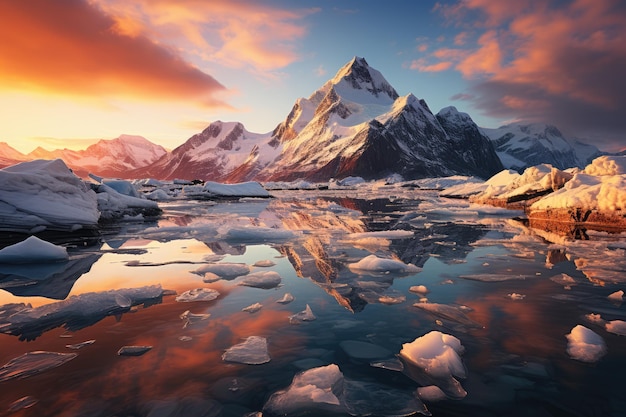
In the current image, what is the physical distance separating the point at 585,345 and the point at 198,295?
526cm

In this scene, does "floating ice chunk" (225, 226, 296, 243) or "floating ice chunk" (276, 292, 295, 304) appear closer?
"floating ice chunk" (276, 292, 295, 304)

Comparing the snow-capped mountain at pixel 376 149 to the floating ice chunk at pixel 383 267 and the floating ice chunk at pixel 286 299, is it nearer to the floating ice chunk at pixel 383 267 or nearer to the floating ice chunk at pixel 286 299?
the floating ice chunk at pixel 383 267

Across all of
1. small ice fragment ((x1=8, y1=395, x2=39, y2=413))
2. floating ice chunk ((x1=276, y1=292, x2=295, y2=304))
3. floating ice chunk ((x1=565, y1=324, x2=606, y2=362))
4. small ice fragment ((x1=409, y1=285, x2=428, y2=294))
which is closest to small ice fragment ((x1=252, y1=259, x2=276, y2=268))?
floating ice chunk ((x1=276, y1=292, x2=295, y2=304))

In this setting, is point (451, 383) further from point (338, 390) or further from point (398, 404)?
point (338, 390)

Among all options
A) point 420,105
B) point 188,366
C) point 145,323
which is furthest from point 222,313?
point 420,105

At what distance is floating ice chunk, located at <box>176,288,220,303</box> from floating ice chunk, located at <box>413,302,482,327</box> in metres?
3.27

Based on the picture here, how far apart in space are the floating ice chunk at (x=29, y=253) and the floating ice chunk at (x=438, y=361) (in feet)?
27.3

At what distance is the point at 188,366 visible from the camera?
3445 mm

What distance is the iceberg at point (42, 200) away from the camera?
10.8 meters

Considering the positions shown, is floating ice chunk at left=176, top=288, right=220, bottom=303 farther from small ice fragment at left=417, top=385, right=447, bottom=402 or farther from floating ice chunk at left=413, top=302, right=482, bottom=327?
small ice fragment at left=417, top=385, right=447, bottom=402

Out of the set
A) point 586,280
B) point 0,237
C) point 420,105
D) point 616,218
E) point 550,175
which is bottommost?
point 0,237

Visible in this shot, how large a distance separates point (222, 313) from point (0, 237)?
1054 centimetres

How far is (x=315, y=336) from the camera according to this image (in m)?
4.13

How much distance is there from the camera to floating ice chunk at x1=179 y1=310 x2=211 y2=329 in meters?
4.58
